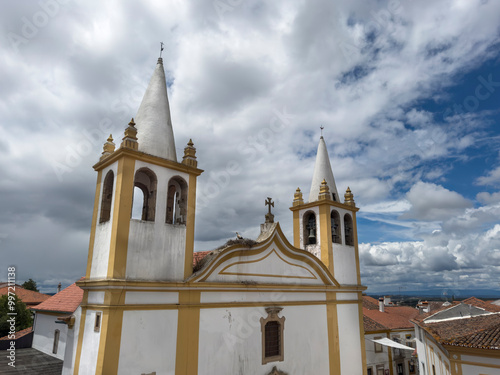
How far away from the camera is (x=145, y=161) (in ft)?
32.9

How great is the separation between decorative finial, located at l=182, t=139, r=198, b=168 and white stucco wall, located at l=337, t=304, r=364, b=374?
8.21m

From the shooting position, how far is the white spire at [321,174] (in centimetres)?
1597

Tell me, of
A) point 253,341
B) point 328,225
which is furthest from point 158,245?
point 328,225

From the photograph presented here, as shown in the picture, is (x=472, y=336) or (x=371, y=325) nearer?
(x=472, y=336)

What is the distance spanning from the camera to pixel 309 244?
50.5ft

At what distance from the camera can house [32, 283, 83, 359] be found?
14.5m

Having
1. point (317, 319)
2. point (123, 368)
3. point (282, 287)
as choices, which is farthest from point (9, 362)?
point (317, 319)

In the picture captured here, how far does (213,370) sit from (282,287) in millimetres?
3569

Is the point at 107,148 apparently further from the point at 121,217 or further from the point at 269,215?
the point at 269,215

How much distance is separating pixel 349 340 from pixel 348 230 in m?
4.61

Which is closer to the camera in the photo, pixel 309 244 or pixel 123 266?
pixel 123 266

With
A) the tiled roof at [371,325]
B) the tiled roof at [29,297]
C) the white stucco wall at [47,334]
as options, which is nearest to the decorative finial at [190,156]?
the white stucco wall at [47,334]

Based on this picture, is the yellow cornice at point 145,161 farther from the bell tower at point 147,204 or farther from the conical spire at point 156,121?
the conical spire at point 156,121

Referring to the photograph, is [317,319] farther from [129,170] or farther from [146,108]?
[146,108]
